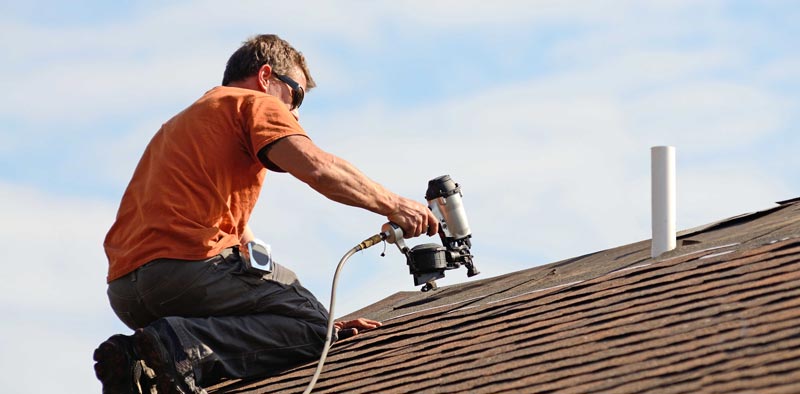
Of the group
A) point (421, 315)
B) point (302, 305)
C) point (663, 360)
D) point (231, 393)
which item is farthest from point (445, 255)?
point (663, 360)

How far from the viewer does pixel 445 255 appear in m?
5.90

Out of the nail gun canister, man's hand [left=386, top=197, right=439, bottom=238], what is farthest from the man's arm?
the nail gun canister

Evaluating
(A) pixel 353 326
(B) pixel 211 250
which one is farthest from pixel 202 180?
(A) pixel 353 326

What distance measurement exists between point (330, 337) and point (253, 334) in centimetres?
33

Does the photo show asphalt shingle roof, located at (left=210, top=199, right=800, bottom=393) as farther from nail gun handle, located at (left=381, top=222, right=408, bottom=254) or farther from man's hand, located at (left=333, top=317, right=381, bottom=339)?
nail gun handle, located at (left=381, top=222, right=408, bottom=254)

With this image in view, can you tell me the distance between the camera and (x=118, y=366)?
4844 mm

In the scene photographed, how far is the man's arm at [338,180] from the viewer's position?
4.96 m

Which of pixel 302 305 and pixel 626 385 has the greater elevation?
pixel 302 305

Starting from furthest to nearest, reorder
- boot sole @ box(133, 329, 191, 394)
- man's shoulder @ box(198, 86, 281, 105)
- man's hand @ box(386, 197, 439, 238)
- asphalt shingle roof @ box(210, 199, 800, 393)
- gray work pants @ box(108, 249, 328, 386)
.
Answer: man's hand @ box(386, 197, 439, 238) → man's shoulder @ box(198, 86, 281, 105) → gray work pants @ box(108, 249, 328, 386) → boot sole @ box(133, 329, 191, 394) → asphalt shingle roof @ box(210, 199, 800, 393)

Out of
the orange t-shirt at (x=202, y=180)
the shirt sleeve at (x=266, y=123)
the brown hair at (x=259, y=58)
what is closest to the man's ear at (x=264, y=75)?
the brown hair at (x=259, y=58)

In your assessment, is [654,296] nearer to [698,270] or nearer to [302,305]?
[698,270]

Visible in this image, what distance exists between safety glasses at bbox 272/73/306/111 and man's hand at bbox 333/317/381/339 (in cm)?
109

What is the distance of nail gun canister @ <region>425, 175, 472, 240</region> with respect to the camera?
5.96 meters

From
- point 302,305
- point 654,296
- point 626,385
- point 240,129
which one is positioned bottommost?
point 626,385
